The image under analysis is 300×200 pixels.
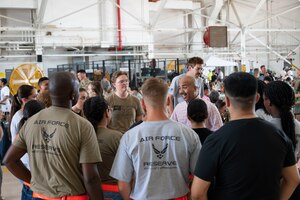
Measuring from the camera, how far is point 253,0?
18859 millimetres

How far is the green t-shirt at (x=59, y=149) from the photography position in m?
2.03

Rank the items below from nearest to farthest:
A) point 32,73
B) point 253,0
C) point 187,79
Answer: point 187,79 < point 32,73 < point 253,0

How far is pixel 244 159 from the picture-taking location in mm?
1711

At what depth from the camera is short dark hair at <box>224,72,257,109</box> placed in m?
1.76

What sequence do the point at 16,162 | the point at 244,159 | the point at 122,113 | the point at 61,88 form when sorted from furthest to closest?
the point at 122,113 → the point at 16,162 → the point at 61,88 → the point at 244,159

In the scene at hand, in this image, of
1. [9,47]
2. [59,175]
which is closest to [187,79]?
[59,175]

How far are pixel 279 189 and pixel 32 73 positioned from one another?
Result: 26.0ft

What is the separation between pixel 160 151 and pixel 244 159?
496 mm

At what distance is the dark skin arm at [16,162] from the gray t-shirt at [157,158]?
0.61m

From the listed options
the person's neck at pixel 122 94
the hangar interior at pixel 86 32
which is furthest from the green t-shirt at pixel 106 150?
the hangar interior at pixel 86 32

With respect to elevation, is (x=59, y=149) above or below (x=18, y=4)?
below

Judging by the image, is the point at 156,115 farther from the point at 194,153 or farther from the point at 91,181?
the point at 91,181

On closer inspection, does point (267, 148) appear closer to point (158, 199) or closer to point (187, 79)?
point (158, 199)

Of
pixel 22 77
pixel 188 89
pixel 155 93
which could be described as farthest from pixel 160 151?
pixel 22 77
